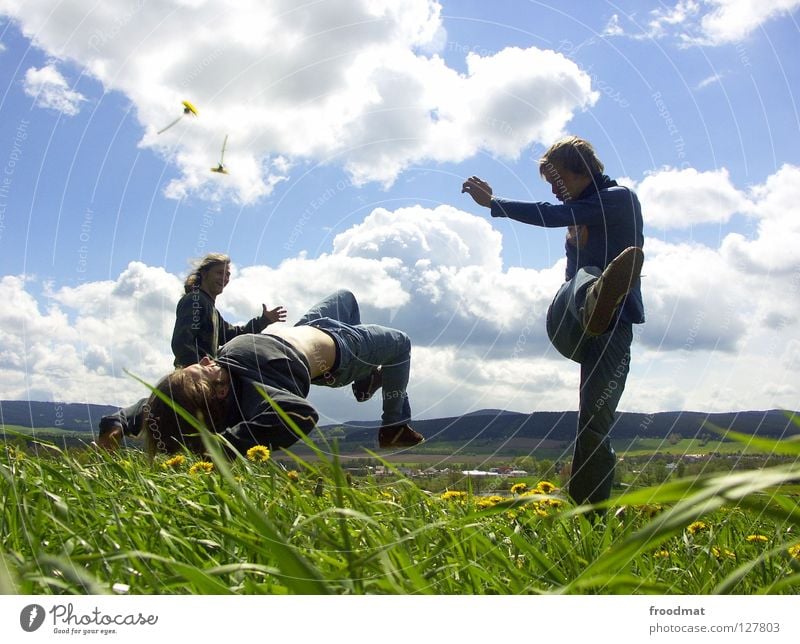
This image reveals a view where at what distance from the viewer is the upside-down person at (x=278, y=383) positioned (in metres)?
3.37

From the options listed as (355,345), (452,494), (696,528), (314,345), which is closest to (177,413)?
(314,345)

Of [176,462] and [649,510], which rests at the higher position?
[649,510]

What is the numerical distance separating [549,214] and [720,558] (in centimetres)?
136

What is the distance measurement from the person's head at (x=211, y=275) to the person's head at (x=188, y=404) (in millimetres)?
858

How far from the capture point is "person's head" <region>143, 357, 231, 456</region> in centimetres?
331

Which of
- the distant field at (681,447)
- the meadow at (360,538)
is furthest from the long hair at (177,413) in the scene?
the distant field at (681,447)

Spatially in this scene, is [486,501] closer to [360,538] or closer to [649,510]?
[649,510]

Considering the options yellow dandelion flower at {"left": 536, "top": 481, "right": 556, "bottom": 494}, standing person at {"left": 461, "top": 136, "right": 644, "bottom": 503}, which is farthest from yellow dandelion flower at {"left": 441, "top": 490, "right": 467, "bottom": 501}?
standing person at {"left": 461, "top": 136, "right": 644, "bottom": 503}

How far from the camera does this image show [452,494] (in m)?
2.63

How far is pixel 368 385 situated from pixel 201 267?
235 centimetres

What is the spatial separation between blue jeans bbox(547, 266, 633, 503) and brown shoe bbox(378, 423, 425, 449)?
876 millimetres

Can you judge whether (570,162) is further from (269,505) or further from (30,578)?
(30,578)

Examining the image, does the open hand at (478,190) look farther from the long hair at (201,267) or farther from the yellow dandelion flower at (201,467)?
the yellow dandelion flower at (201,467)
